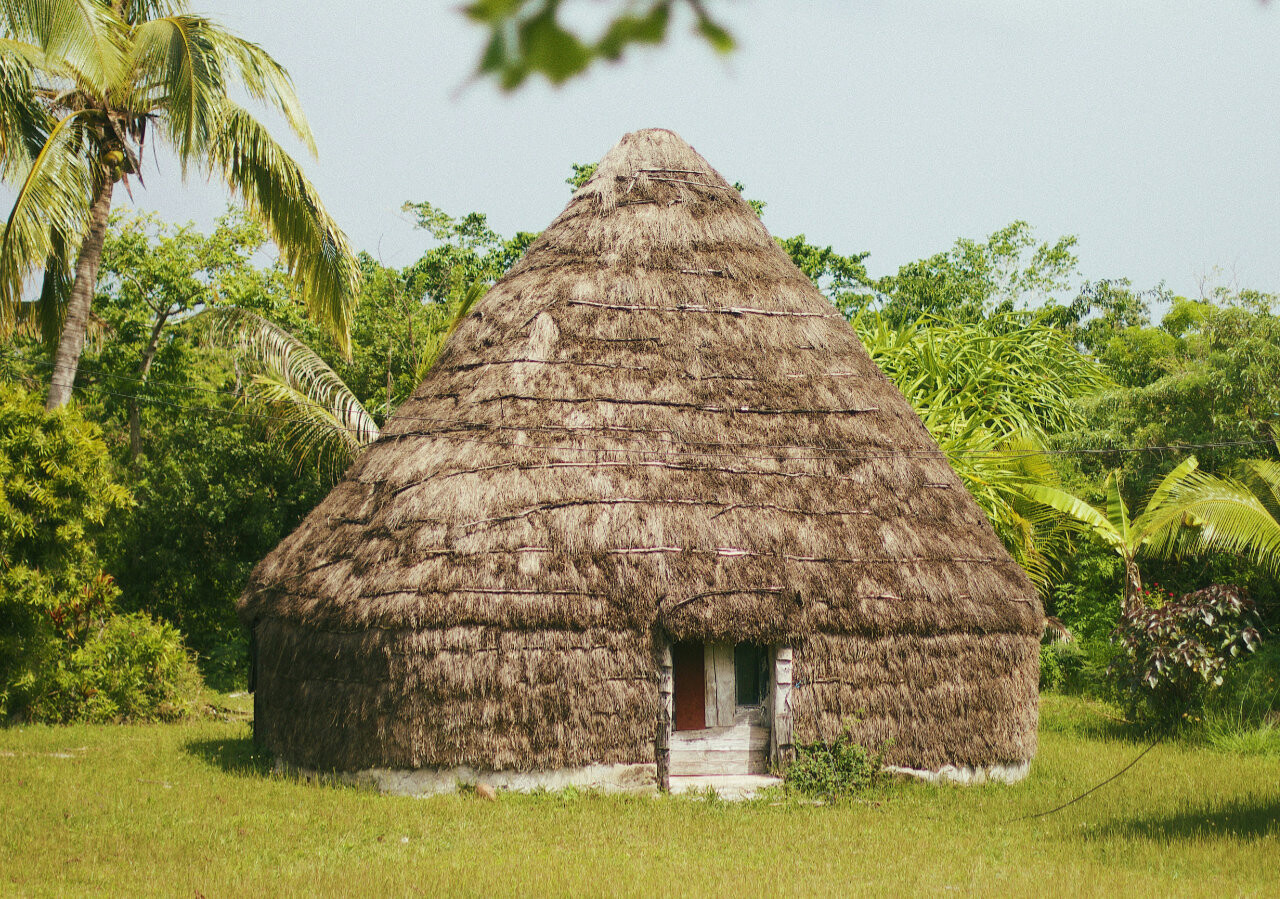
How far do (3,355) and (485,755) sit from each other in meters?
21.2

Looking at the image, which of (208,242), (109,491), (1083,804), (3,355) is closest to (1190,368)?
(1083,804)

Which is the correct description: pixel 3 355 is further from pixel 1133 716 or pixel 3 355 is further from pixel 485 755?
pixel 1133 716

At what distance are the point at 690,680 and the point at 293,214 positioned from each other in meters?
9.36

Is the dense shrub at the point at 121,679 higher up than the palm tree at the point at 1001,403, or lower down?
lower down

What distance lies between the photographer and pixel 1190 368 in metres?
19.6

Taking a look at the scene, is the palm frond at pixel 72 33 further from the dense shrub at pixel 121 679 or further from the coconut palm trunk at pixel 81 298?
the dense shrub at pixel 121 679

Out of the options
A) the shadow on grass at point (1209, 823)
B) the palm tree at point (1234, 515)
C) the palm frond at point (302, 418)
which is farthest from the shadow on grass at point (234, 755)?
the palm tree at point (1234, 515)

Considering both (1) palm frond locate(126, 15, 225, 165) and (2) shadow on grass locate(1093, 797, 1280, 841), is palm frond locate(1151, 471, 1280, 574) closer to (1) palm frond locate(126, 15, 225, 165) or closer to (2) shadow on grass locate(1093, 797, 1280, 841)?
(2) shadow on grass locate(1093, 797, 1280, 841)

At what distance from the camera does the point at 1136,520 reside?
1697 centimetres

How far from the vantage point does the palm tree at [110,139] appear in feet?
44.2

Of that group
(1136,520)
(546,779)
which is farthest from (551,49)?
(1136,520)

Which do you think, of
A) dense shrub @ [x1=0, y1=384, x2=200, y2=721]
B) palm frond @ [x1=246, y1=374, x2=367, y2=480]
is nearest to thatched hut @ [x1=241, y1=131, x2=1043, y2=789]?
dense shrub @ [x1=0, y1=384, x2=200, y2=721]

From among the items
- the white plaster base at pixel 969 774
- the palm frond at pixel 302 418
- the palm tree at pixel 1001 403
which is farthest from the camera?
the palm tree at pixel 1001 403

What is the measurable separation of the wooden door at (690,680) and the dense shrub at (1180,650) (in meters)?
6.54
